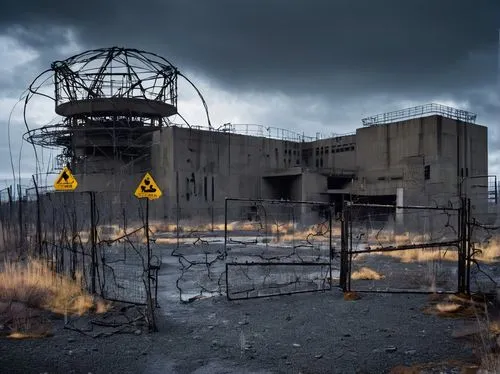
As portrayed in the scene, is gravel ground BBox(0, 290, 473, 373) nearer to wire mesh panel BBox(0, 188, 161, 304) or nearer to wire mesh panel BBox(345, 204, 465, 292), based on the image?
wire mesh panel BBox(0, 188, 161, 304)

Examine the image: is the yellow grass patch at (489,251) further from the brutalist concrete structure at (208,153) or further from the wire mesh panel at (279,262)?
the brutalist concrete structure at (208,153)

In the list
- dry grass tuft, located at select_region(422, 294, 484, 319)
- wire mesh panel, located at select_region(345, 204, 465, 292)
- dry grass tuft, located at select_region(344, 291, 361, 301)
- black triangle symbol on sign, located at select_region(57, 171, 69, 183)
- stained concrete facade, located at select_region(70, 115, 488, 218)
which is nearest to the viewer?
dry grass tuft, located at select_region(422, 294, 484, 319)

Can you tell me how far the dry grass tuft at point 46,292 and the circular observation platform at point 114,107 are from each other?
34.8 m

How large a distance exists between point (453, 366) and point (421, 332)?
175cm

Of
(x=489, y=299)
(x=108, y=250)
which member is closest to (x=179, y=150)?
(x=108, y=250)

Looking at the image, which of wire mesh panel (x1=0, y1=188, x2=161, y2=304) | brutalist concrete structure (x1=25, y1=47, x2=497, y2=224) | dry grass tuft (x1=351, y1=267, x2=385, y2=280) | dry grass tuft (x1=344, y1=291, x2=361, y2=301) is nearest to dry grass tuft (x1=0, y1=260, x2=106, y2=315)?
wire mesh panel (x1=0, y1=188, x2=161, y2=304)

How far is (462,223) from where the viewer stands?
34.1 feet

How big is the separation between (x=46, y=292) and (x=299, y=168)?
40877mm

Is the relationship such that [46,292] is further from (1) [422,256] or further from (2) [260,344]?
(1) [422,256]

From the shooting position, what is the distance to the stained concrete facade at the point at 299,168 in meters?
46.0

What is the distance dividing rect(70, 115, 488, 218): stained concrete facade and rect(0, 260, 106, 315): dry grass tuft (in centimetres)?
3334

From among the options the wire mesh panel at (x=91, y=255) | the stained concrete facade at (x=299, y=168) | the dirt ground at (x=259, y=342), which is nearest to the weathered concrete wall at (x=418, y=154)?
the stained concrete facade at (x=299, y=168)

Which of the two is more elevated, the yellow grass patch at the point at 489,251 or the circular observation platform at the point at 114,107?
the circular observation platform at the point at 114,107

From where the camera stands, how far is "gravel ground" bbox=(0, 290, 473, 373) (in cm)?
664
